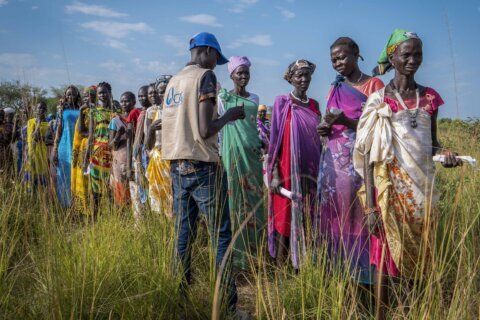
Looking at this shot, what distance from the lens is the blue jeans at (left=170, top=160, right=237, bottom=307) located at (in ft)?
9.27

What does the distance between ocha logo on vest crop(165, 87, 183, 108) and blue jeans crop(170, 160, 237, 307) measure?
41 cm

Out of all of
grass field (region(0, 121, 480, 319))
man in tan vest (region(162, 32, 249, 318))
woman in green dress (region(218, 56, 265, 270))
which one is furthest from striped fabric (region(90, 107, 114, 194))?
man in tan vest (region(162, 32, 249, 318))

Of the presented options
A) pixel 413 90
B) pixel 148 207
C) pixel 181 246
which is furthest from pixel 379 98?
pixel 148 207

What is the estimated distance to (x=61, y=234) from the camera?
9.09ft

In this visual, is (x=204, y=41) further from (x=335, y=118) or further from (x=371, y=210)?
(x=371, y=210)

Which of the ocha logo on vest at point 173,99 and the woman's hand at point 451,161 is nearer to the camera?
the woman's hand at point 451,161

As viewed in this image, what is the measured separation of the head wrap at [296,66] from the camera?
394 cm

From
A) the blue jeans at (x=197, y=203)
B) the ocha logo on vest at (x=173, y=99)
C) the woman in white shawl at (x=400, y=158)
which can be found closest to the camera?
the woman in white shawl at (x=400, y=158)

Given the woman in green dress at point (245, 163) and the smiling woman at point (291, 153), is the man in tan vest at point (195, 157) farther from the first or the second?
the woman in green dress at point (245, 163)

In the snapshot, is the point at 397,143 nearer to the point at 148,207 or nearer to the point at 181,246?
the point at 181,246

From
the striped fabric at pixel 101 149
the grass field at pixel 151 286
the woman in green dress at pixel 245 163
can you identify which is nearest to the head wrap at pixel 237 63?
the woman in green dress at pixel 245 163

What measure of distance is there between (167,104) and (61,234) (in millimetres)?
1134

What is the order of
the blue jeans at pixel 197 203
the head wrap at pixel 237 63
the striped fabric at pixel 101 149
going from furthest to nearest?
the striped fabric at pixel 101 149 < the head wrap at pixel 237 63 < the blue jeans at pixel 197 203

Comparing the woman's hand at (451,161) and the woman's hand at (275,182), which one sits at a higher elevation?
the woman's hand at (451,161)
